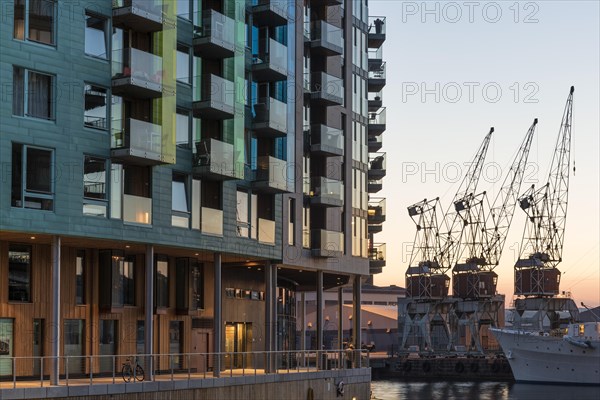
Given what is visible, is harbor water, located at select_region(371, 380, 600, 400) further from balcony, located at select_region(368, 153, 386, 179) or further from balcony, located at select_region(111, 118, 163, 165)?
balcony, located at select_region(111, 118, 163, 165)

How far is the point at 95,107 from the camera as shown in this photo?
153 ft

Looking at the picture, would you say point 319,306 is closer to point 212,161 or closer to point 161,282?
point 161,282

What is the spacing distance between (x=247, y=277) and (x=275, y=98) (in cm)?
1069

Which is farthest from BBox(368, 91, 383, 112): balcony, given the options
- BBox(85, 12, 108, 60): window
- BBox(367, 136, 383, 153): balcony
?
BBox(85, 12, 108, 60): window

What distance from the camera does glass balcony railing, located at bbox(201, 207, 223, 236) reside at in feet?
174

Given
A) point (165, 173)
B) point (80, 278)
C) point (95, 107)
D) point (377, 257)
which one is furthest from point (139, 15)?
point (377, 257)

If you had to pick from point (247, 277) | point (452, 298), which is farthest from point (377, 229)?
point (452, 298)

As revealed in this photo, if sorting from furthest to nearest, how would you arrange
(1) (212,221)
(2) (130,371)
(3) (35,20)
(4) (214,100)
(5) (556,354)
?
1. (5) (556,354)
2. (1) (212,221)
3. (4) (214,100)
4. (2) (130,371)
5. (3) (35,20)

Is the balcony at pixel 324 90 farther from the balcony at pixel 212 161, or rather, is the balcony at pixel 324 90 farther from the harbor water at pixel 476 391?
the harbor water at pixel 476 391

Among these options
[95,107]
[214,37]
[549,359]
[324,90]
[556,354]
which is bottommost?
[549,359]

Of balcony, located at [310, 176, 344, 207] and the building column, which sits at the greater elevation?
balcony, located at [310, 176, 344, 207]

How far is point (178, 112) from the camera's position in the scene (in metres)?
52.6

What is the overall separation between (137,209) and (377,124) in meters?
48.8

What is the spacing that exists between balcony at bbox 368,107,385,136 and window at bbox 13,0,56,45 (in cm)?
5211
